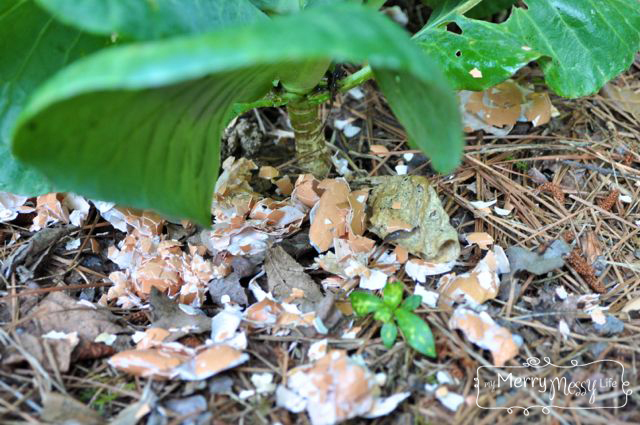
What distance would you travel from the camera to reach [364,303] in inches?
47.5

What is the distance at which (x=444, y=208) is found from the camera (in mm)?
1513

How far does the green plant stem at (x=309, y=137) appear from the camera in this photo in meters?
1.52

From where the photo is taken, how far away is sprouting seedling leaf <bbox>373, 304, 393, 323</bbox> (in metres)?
1.18

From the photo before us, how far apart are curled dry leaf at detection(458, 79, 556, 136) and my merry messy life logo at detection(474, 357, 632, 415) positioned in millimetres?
799

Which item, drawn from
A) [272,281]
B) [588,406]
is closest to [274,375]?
[272,281]

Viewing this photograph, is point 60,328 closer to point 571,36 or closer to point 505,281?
point 505,281

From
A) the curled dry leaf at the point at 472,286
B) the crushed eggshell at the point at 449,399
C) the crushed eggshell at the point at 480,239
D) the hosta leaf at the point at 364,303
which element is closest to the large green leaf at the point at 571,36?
the crushed eggshell at the point at 480,239

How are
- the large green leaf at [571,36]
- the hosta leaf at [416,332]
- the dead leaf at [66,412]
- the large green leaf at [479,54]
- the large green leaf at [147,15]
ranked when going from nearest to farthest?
the large green leaf at [147,15]
the dead leaf at [66,412]
the hosta leaf at [416,332]
the large green leaf at [479,54]
the large green leaf at [571,36]

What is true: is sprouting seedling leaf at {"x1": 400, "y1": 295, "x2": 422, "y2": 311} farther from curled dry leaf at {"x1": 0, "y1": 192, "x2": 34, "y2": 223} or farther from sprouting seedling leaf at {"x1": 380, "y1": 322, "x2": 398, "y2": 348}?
curled dry leaf at {"x1": 0, "y1": 192, "x2": 34, "y2": 223}

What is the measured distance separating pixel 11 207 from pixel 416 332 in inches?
43.0

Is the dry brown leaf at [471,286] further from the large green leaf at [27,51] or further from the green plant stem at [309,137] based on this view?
the large green leaf at [27,51]

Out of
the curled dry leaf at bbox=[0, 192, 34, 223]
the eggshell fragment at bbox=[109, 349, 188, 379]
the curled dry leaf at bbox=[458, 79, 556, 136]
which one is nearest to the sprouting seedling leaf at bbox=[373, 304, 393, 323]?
the eggshell fragment at bbox=[109, 349, 188, 379]

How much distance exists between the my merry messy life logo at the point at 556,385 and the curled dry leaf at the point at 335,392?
16 cm

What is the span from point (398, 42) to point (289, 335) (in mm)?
666
